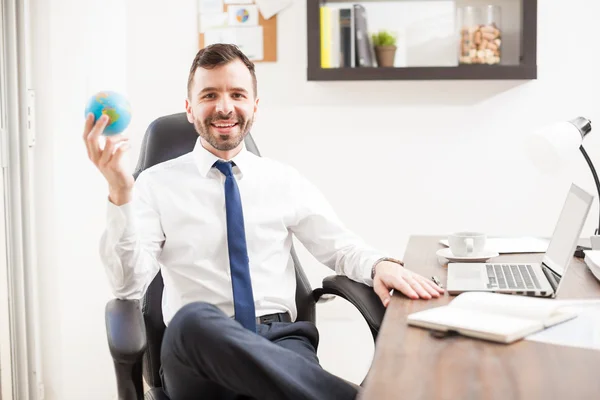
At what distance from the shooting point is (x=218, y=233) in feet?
6.01

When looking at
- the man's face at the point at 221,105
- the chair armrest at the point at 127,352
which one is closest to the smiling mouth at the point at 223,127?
the man's face at the point at 221,105

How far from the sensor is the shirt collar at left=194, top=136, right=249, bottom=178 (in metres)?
1.87

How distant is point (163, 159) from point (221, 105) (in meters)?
0.24

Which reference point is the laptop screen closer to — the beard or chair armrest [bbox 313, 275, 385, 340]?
chair armrest [bbox 313, 275, 385, 340]

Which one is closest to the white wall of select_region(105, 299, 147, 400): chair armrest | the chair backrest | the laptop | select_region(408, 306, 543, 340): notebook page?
the chair backrest

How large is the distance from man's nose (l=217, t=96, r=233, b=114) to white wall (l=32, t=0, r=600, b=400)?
84cm

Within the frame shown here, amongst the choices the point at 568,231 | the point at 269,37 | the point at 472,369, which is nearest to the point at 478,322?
the point at 472,369

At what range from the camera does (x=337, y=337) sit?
9.04 feet

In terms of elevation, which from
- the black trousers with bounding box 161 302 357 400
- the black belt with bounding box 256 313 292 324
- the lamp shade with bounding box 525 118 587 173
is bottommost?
the black belt with bounding box 256 313 292 324

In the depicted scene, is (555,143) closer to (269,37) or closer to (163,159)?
(163,159)

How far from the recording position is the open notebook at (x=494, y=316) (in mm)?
1142

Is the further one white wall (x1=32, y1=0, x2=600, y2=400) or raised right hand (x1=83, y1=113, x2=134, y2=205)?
white wall (x1=32, y1=0, x2=600, y2=400)

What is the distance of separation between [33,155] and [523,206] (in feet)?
Result: 5.45

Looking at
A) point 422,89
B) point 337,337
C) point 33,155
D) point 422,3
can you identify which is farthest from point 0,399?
point 422,3
